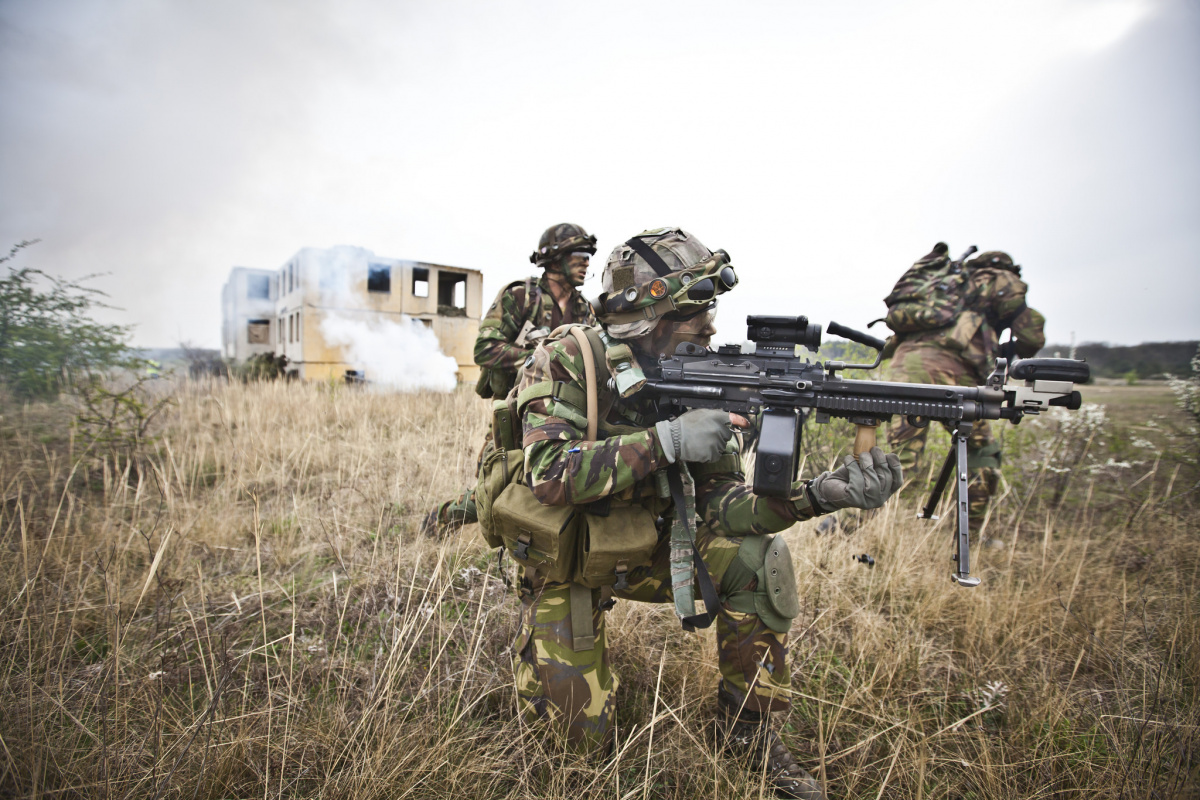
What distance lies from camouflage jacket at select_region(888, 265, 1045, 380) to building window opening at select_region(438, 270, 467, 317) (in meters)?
13.1

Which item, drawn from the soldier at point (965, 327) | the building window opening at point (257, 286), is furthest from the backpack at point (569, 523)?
the building window opening at point (257, 286)

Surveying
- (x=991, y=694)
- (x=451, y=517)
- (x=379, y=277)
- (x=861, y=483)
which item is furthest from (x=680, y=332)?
(x=379, y=277)

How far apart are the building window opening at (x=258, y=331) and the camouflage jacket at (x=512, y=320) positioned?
20624mm

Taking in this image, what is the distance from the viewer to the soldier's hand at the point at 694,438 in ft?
6.10

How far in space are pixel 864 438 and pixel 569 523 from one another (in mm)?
1147

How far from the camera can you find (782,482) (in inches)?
71.6

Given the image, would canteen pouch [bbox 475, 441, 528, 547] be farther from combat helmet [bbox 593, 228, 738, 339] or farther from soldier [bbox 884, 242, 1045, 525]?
soldier [bbox 884, 242, 1045, 525]

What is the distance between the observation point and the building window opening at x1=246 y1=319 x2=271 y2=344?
2086 centimetres

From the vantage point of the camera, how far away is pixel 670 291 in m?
2.06

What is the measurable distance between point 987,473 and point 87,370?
8.17 m

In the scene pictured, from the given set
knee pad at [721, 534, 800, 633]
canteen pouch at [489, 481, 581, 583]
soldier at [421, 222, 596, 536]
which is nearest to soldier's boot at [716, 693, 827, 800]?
knee pad at [721, 534, 800, 633]

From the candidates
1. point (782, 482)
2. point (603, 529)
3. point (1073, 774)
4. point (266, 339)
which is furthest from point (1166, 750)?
point (266, 339)

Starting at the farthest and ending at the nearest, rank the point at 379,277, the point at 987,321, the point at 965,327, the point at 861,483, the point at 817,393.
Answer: the point at 379,277
the point at 987,321
the point at 965,327
the point at 817,393
the point at 861,483

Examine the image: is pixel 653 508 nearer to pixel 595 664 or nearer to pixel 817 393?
pixel 595 664
